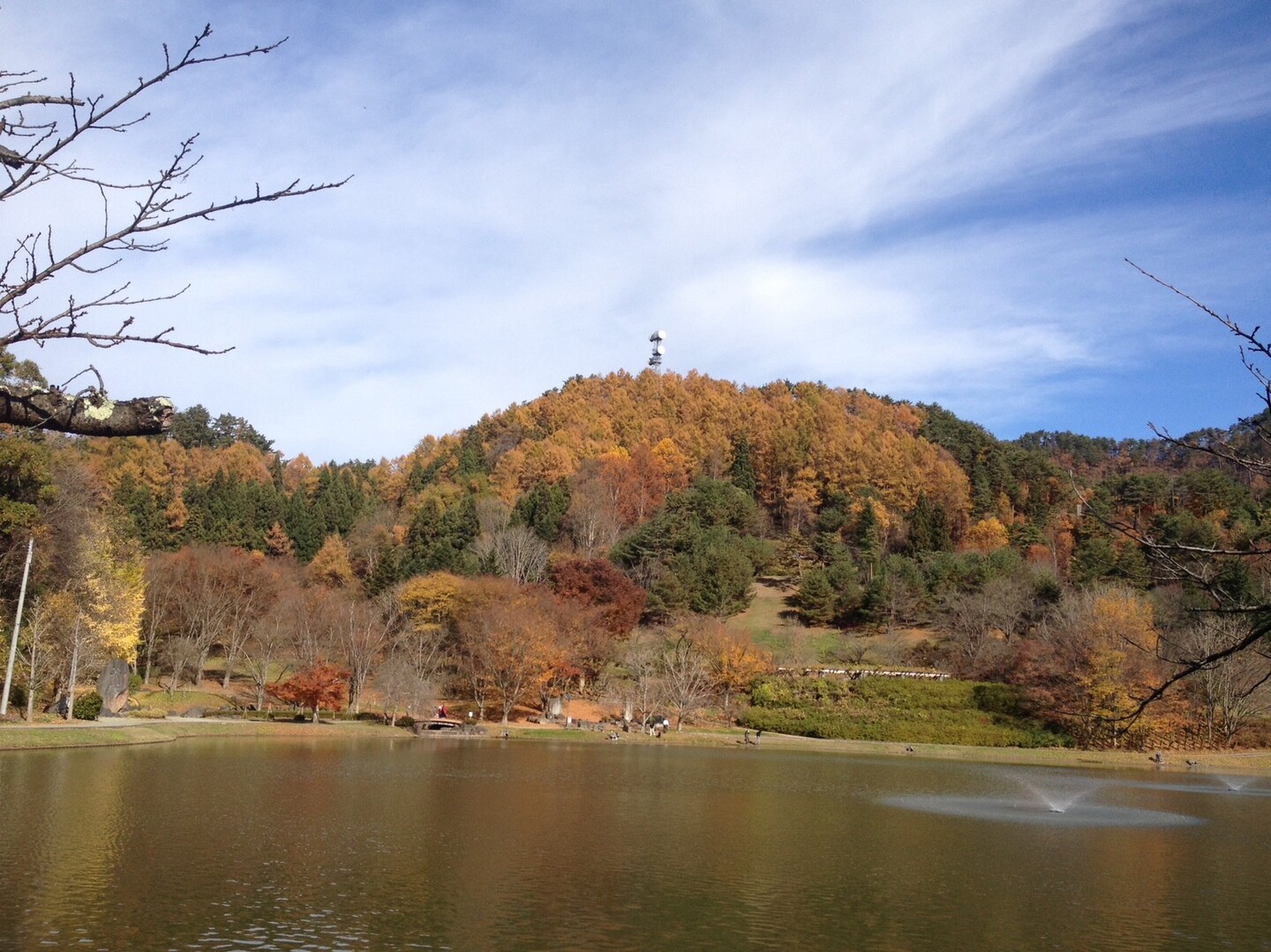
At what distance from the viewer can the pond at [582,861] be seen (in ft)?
36.4

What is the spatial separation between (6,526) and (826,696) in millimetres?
35061

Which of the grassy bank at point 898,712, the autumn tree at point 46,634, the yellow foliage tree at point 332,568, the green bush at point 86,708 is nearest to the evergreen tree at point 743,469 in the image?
the yellow foliage tree at point 332,568

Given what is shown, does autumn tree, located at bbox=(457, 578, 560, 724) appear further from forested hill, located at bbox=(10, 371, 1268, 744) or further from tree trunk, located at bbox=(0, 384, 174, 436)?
tree trunk, located at bbox=(0, 384, 174, 436)

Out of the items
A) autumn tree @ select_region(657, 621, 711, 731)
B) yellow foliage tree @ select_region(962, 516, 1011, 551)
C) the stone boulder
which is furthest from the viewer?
yellow foliage tree @ select_region(962, 516, 1011, 551)

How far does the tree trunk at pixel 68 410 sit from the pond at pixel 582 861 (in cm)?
847

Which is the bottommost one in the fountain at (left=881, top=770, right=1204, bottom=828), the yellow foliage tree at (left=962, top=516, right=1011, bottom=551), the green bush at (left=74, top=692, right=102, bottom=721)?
the fountain at (left=881, top=770, right=1204, bottom=828)

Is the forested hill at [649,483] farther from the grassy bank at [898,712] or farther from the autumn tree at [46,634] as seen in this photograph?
the grassy bank at [898,712]

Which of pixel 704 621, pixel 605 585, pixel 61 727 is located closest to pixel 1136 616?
pixel 704 621

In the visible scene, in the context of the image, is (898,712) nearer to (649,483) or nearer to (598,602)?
(598,602)

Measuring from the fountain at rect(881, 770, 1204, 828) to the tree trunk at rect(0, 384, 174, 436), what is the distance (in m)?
21.6

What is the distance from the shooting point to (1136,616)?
147ft

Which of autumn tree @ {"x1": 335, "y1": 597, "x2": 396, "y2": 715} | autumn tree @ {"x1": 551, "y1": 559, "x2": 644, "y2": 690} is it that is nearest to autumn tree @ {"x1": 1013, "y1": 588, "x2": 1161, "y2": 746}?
autumn tree @ {"x1": 551, "y1": 559, "x2": 644, "y2": 690}

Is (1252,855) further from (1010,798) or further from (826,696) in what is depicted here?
(826,696)

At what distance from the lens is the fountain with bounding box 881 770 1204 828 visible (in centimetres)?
2166
